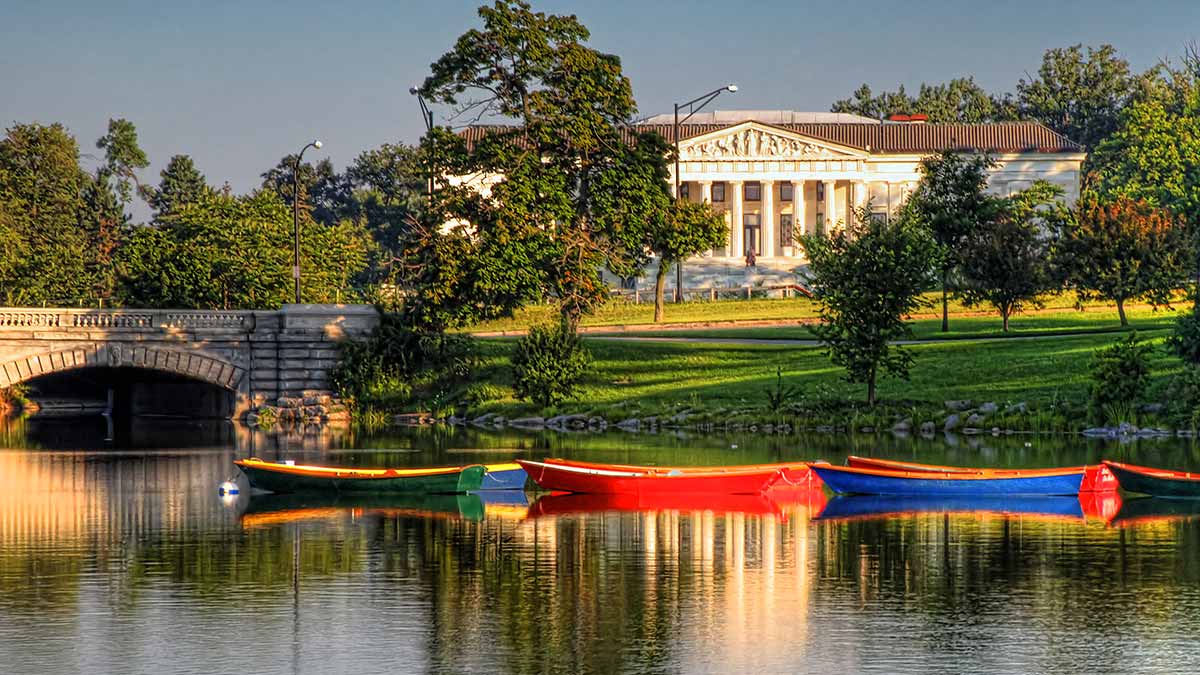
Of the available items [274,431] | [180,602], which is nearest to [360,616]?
[180,602]

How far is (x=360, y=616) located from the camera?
29.2 m

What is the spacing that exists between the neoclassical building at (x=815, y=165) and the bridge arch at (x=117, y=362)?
7867cm

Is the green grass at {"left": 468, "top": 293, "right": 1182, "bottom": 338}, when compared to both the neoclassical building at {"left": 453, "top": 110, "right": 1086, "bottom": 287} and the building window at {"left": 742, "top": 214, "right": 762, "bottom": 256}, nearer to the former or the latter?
the neoclassical building at {"left": 453, "top": 110, "right": 1086, "bottom": 287}

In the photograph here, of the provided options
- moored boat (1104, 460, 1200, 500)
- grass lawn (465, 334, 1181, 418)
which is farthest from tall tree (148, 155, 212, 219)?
moored boat (1104, 460, 1200, 500)

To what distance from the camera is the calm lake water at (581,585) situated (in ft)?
85.0

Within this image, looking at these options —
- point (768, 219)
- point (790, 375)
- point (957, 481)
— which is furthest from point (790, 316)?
point (768, 219)

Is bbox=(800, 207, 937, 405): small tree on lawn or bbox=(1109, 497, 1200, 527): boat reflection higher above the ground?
bbox=(800, 207, 937, 405): small tree on lawn

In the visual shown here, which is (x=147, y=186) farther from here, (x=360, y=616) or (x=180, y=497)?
(x=360, y=616)

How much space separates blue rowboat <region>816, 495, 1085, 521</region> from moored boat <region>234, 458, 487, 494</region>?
9.50m

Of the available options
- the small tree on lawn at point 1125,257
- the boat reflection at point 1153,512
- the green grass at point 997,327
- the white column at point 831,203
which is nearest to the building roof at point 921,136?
the white column at point 831,203

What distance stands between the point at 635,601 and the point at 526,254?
53.1m

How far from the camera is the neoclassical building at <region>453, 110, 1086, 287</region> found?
532 feet

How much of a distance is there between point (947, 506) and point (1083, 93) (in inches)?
6186

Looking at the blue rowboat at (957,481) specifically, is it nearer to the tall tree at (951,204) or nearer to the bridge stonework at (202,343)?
the bridge stonework at (202,343)
